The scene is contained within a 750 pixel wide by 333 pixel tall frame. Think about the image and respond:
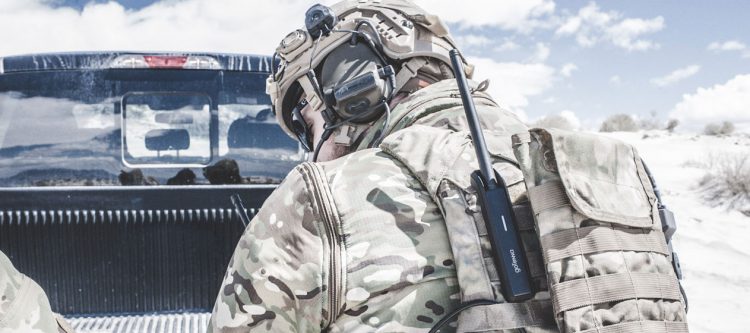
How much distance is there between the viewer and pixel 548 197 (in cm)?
127

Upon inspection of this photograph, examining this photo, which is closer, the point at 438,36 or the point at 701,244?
the point at 438,36

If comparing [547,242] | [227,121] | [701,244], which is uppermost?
[227,121]

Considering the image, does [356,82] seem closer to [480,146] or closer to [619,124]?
[480,146]

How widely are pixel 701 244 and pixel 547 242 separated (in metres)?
7.72

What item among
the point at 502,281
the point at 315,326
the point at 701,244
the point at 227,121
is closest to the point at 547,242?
the point at 502,281

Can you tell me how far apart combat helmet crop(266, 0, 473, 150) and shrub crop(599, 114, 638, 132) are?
3419 centimetres

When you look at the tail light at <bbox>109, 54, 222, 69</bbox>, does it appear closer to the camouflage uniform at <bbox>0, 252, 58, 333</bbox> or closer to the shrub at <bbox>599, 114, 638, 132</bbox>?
the camouflage uniform at <bbox>0, 252, 58, 333</bbox>

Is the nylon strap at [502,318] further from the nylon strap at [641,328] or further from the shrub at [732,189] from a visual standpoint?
the shrub at [732,189]

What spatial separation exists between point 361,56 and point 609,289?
1.06 m

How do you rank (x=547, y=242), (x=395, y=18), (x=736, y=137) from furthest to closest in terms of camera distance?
(x=736, y=137) → (x=395, y=18) → (x=547, y=242)

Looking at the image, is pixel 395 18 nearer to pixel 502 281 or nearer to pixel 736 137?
pixel 502 281

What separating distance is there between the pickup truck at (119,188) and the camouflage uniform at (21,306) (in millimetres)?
1721

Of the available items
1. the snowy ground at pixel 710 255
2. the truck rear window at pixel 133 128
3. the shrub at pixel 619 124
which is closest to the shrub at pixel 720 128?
the shrub at pixel 619 124

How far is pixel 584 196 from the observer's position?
127cm
